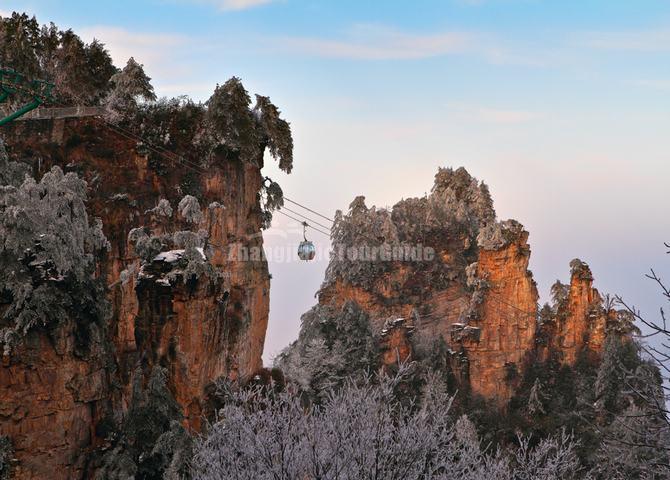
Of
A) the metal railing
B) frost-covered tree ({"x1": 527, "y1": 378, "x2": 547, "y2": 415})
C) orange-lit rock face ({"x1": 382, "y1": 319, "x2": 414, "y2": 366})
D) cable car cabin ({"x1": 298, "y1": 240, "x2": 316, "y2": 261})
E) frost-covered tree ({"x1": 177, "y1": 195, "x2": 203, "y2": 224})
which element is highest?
the metal railing

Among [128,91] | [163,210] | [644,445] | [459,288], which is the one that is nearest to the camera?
[644,445]

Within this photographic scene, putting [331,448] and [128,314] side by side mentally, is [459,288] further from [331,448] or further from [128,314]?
[331,448]

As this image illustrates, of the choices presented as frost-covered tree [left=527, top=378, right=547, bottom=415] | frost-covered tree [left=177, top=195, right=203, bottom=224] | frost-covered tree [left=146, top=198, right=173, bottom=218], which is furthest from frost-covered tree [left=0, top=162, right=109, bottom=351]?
frost-covered tree [left=527, top=378, right=547, bottom=415]

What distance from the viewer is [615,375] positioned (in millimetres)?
42219

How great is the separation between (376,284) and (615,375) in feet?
45.0

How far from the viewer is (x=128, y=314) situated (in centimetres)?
2680

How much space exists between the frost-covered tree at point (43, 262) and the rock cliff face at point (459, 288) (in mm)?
30721

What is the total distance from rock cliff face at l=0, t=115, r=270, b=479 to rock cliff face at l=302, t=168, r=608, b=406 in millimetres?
16757

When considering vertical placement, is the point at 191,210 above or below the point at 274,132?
below

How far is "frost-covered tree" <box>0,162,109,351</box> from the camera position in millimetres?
14812

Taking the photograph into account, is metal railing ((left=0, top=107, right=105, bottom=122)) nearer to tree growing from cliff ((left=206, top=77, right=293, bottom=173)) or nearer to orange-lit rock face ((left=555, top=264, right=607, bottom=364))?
tree growing from cliff ((left=206, top=77, right=293, bottom=173))

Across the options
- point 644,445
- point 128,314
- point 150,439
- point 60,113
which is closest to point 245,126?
point 60,113

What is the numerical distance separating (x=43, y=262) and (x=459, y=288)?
3708 centimetres

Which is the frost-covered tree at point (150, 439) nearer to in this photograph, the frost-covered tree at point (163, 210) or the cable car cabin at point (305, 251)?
the cable car cabin at point (305, 251)
